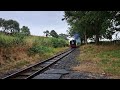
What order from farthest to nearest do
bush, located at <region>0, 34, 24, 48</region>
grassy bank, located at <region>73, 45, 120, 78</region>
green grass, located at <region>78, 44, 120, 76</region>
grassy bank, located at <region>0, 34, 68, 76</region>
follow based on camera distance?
bush, located at <region>0, 34, 24, 48</region>, grassy bank, located at <region>0, 34, 68, 76</region>, green grass, located at <region>78, 44, 120, 76</region>, grassy bank, located at <region>73, 45, 120, 78</region>

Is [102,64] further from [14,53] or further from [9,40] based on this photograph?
[9,40]

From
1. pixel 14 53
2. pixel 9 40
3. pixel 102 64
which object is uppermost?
pixel 9 40

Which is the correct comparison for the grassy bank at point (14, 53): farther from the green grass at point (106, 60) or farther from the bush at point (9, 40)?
the green grass at point (106, 60)

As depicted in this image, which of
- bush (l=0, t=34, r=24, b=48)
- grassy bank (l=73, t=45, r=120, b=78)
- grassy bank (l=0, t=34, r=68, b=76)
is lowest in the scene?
grassy bank (l=73, t=45, r=120, b=78)

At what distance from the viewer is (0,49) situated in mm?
20125

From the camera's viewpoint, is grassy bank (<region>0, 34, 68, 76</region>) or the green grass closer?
the green grass

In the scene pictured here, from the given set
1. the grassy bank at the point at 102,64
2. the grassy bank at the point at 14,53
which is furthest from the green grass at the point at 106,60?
the grassy bank at the point at 14,53

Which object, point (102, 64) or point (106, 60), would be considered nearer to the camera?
point (102, 64)

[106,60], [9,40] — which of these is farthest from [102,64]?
[9,40]

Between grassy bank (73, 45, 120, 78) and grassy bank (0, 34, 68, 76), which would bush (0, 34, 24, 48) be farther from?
grassy bank (73, 45, 120, 78)

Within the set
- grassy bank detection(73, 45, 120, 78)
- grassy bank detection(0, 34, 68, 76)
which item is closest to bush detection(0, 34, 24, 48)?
grassy bank detection(0, 34, 68, 76)
